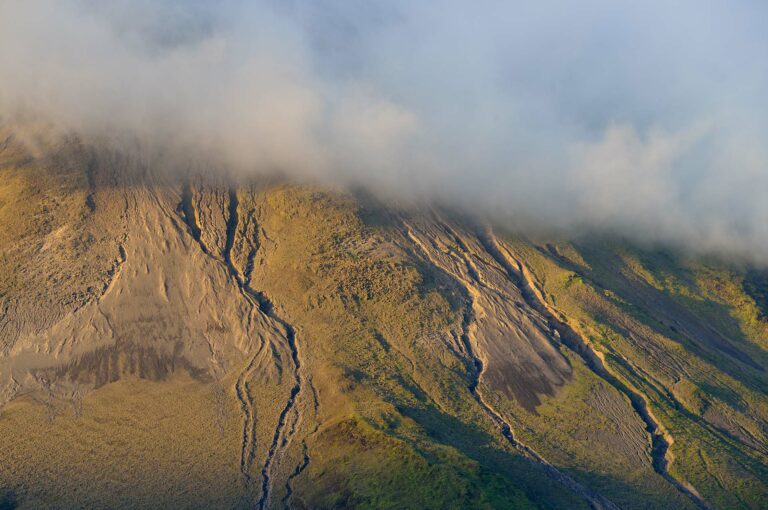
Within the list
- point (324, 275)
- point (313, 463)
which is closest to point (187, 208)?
point (324, 275)

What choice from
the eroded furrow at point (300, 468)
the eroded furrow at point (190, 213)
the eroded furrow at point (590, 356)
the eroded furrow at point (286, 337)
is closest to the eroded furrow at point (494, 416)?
the eroded furrow at point (590, 356)

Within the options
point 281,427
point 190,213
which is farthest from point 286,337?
point 190,213

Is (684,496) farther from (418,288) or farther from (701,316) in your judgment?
(701,316)

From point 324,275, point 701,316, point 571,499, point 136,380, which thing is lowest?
point 136,380

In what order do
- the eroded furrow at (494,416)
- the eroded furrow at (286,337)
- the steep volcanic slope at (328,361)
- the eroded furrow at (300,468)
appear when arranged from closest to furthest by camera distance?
the eroded furrow at (300,468), the steep volcanic slope at (328,361), the eroded furrow at (286,337), the eroded furrow at (494,416)

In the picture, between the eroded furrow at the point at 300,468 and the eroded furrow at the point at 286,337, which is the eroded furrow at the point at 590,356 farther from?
the eroded furrow at the point at 300,468

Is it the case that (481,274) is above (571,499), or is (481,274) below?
above
